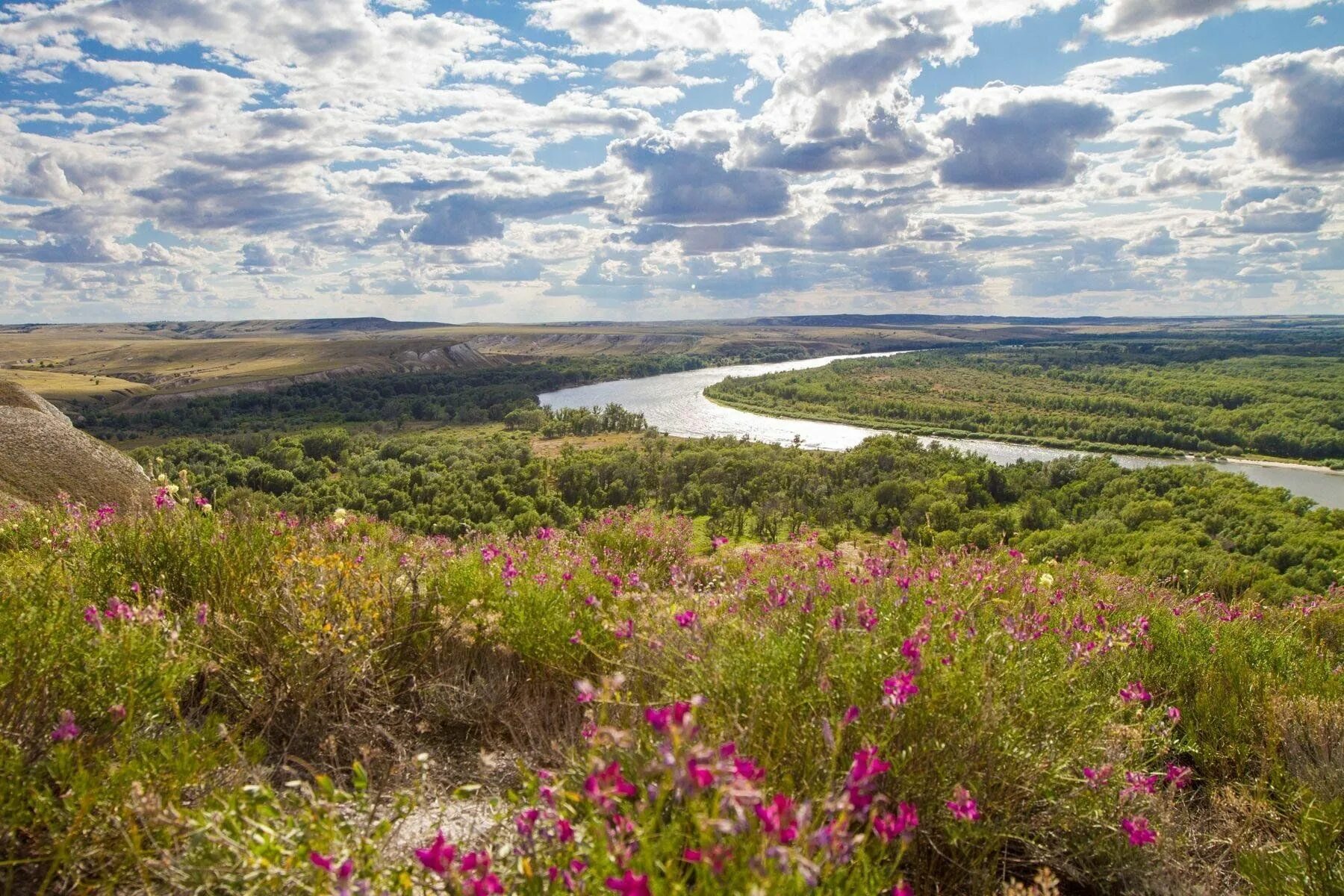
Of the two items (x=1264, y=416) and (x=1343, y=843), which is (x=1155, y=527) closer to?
(x=1343, y=843)

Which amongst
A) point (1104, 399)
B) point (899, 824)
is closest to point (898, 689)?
point (899, 824)

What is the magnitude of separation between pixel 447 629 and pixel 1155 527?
51872 millimetres

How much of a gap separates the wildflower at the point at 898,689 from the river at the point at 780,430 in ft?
253

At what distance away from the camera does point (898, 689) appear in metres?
2.42

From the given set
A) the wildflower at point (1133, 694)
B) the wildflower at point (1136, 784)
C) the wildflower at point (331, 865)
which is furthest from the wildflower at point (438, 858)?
the wildflower at point (1133, 694)

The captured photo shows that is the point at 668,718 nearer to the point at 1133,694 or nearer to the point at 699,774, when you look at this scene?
the point at 699,774

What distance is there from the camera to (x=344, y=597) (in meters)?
3.95

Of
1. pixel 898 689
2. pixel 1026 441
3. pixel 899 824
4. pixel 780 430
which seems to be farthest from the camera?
pixel 780 430

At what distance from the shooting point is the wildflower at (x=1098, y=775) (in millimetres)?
2883

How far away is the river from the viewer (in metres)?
74.1

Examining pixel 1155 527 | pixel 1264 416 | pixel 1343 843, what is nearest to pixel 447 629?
pixel 1343 843

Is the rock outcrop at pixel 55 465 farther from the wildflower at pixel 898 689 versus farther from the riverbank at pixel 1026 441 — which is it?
the riverbank at pixel 1026 441

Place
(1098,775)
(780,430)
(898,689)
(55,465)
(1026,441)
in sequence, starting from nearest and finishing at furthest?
(898,689), (1098,775), (55,465), (1026,441), (780,430)

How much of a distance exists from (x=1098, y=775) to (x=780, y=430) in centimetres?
9838
